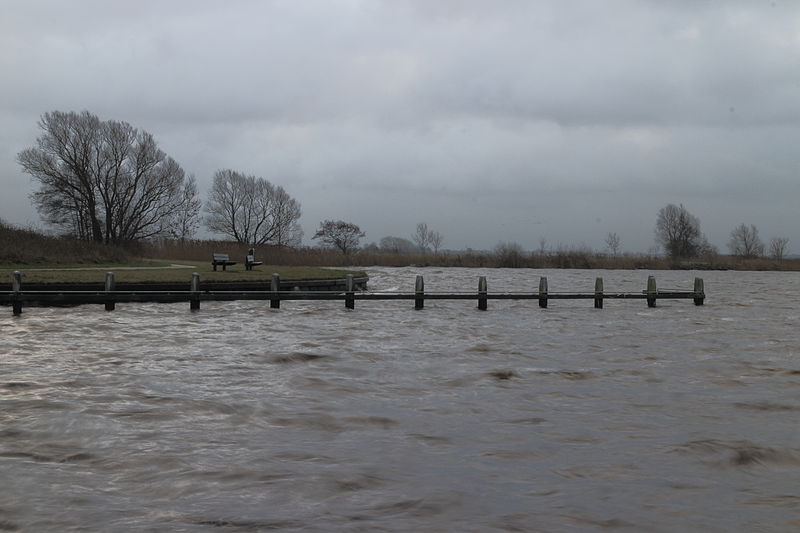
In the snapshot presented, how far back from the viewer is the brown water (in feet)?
19.6

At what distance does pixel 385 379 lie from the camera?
40.4ft

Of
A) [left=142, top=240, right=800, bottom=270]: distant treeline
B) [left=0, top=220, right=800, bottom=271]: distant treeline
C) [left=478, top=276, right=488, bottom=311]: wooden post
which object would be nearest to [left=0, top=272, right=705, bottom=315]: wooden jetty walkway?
[left=478, top=276, right=488, bottom=311]: wooden post

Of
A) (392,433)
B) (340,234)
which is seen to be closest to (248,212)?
(340,234)

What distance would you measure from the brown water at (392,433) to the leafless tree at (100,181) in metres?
37.5

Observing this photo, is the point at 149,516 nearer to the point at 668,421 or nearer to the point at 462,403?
the point at 462,403

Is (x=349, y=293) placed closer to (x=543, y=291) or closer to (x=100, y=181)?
(x=543, y=291)

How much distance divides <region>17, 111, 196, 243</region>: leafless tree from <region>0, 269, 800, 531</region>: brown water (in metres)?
37.5

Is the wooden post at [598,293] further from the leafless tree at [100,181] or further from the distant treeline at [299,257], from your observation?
the leafless tree at [100,181]

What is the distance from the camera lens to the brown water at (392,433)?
19.6 feet

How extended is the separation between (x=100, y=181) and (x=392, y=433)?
169ft

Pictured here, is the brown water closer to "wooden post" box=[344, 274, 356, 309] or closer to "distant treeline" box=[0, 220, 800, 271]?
"wooden post" box=[344, 274, 356, 309]

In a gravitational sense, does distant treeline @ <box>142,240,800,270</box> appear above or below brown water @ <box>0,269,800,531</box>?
above

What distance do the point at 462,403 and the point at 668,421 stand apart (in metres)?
2.87

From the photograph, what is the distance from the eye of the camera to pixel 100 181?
53656 mm
